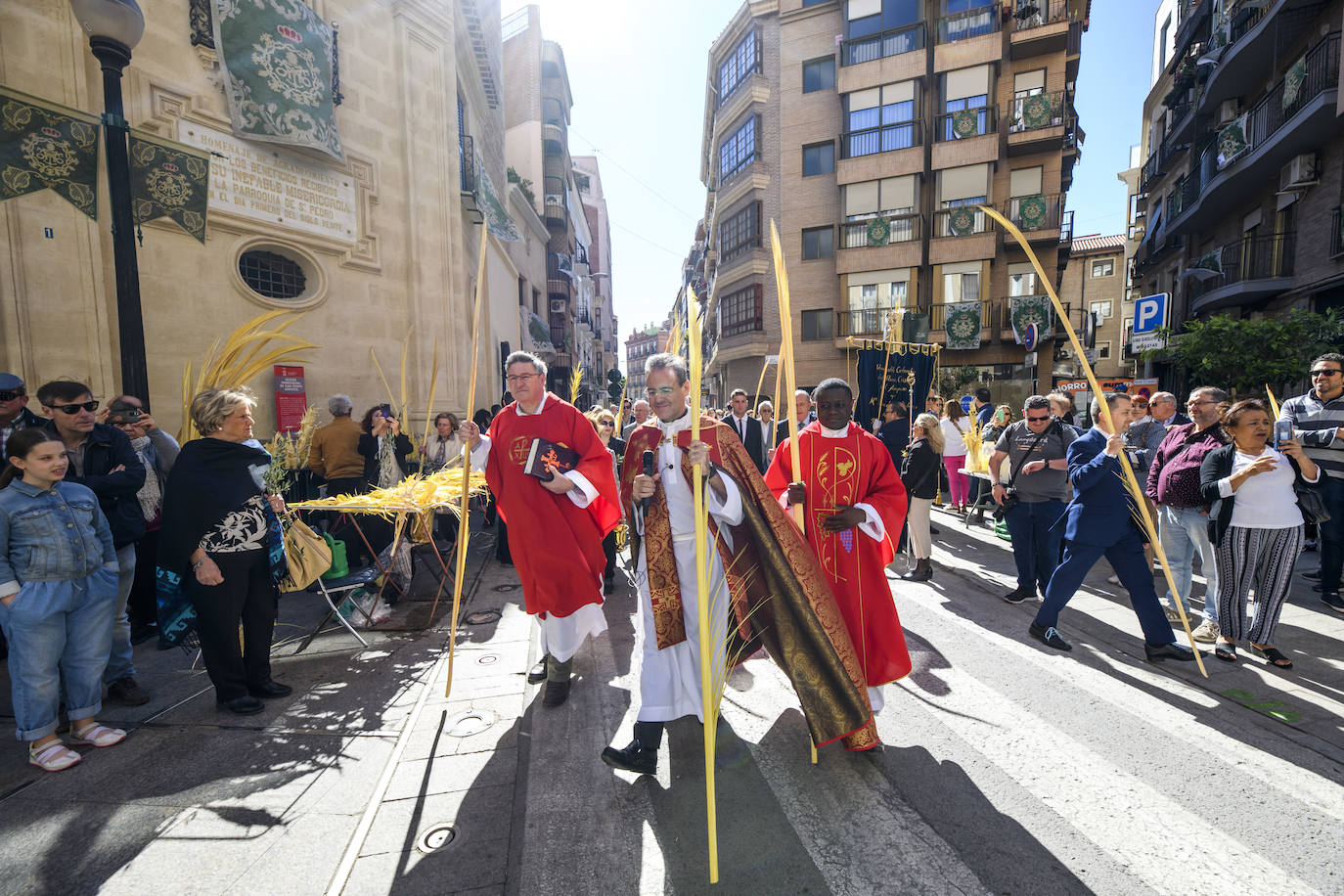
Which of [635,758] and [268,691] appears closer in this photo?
[635,758]

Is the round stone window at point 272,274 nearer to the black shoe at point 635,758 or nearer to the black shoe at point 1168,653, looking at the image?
the black shoe at point 635,758

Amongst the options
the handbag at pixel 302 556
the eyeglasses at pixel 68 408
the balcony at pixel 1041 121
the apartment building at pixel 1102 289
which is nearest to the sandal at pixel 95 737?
the handbag at pixel 302 556

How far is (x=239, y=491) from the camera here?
3.45m

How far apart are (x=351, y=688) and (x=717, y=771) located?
2.54 metres

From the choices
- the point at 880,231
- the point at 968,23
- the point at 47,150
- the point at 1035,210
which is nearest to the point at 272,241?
the point at 47,150

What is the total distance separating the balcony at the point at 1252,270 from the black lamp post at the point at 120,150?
20.1 m

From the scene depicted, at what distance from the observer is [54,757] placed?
296 centimetres

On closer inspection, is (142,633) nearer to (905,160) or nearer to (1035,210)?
(905,160)

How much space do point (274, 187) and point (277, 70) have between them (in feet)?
5.28

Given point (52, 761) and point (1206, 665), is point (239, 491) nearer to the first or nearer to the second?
→ point (52, 761)

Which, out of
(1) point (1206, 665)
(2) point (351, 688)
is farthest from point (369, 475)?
(1) point (1206, 665)

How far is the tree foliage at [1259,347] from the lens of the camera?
9742mm

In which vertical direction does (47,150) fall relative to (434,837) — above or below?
above

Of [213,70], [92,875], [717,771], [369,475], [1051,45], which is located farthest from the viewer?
[1051,45]
